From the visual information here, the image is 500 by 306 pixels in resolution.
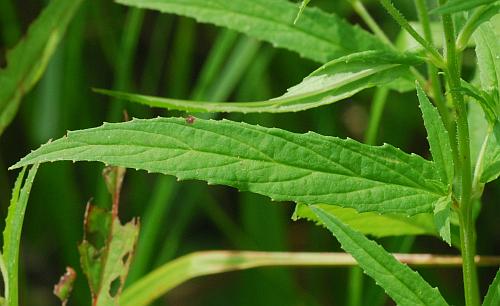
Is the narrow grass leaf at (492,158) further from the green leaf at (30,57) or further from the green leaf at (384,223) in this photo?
the green leaf at (30,57)

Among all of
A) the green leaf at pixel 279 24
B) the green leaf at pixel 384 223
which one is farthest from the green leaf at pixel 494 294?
the green leaf at pixel 279 24

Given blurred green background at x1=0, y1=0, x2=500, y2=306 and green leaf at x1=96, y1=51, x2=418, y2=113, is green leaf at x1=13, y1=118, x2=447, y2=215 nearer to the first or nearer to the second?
green leaf at x1=96, y1=51, x2=418, y2=113

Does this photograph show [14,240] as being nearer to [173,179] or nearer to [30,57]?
[30,57]

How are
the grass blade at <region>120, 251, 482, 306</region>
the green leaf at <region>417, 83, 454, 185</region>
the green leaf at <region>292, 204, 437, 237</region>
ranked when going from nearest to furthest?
1. the green leaf at <region>417, 83, 454, 185</region>
2. the green leaf at <region>292, 204, 437, 237</region>
3. the grass blade at <region>120, 251, 482, 306</region>

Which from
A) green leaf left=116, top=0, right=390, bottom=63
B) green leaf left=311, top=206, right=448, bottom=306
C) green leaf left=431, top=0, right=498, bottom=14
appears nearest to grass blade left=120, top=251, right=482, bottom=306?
green leaf left=116, top=0, right=390, bottom=63

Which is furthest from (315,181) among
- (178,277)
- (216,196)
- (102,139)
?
(216,196)

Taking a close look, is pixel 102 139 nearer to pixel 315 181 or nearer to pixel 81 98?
pixel 315 181

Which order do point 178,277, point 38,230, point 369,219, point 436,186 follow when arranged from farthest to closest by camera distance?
point 38,230
point 178,277
point 369,219
point 436,186
